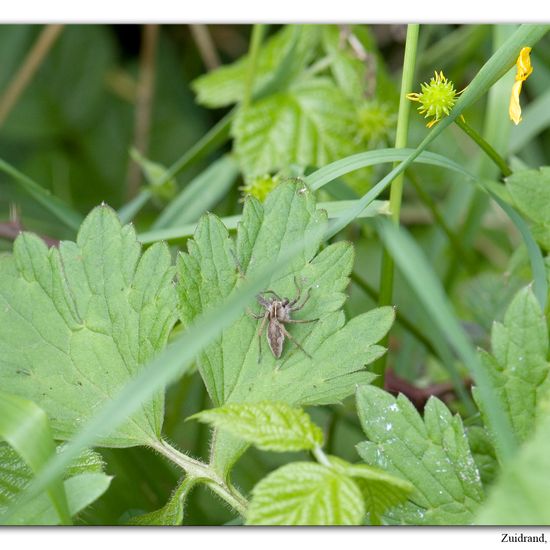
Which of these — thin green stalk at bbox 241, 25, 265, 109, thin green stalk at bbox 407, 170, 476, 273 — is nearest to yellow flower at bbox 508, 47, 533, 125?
thin green stalk at bbox 407, 170, 476, 273

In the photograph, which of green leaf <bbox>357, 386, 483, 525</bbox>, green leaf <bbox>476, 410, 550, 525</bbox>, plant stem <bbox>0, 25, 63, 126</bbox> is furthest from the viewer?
plant stem <bbox>0, 25, 63, 126</bbox>

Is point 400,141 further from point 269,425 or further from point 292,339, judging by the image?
point 269,425

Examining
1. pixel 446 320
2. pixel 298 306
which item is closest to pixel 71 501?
pixel 298 306

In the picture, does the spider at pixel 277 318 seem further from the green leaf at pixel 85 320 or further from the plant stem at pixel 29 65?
the plant stem at pixel 29 65

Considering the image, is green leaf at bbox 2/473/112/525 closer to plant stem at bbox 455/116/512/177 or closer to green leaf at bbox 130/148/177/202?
plant stem at bbox 455/116/512/177

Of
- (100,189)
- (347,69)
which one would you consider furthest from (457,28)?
(100,189)
